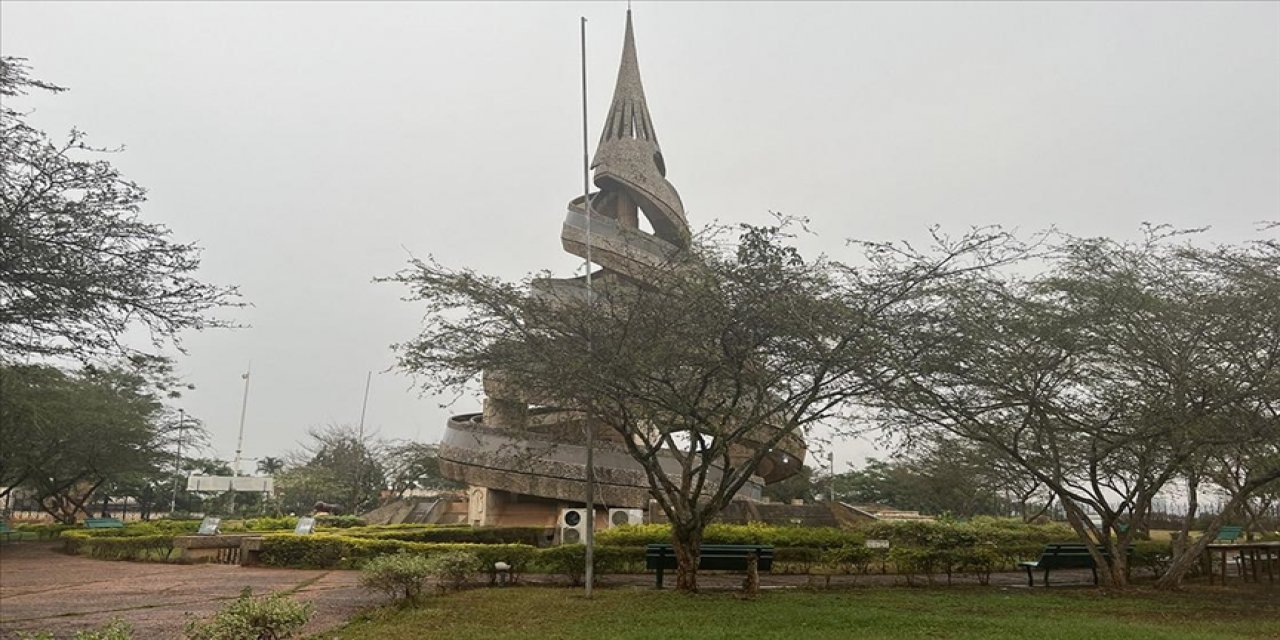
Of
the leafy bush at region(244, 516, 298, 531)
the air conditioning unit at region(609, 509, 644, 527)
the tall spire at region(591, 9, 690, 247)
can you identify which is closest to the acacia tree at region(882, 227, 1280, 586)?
the air conditioning unit at region(609, 509, 644, 527)

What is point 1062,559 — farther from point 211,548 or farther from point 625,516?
point 211,548

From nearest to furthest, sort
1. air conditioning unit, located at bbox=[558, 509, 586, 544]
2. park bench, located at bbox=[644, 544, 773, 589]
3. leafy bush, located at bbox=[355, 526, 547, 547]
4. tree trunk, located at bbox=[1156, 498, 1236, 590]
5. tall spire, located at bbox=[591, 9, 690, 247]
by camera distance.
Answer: park bench, located at bbox=[644, 544, 773, 589] → tree trunk, located at bbox=[1156, 498, 1236, 590] → leafy bush, located at bbox=[355, 526, 547, 547] → air conditioning unit, located at bbox=[558, 509, 586, 544] → tall spire, located at bbox=[591, 9, 690, 247]

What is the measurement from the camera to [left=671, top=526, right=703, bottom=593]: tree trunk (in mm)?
12898

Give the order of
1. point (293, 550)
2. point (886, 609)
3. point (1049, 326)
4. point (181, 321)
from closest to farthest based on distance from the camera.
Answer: point (181, 321) < point (886, 609) < point (1049, 326) < point (293, 550)

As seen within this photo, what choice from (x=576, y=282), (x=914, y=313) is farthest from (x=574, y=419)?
(x=914, y=313)

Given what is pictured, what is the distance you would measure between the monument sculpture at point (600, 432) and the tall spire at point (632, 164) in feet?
0.12

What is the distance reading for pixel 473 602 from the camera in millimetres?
11625

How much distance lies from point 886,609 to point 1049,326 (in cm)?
509

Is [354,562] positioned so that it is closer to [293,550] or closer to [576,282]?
[293,550]

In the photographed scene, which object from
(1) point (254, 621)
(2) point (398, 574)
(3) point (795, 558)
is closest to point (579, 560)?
(2) point (398, 574)

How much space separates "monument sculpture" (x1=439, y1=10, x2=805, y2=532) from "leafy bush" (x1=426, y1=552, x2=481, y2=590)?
3776mm

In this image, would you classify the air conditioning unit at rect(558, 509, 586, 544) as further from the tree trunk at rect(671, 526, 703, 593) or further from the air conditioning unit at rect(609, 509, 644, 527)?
the tree trunk at rect(671, 526, 703, 593)

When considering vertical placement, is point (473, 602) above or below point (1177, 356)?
below

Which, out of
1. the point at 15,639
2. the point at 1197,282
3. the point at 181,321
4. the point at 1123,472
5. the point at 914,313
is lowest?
the point at 15,639
